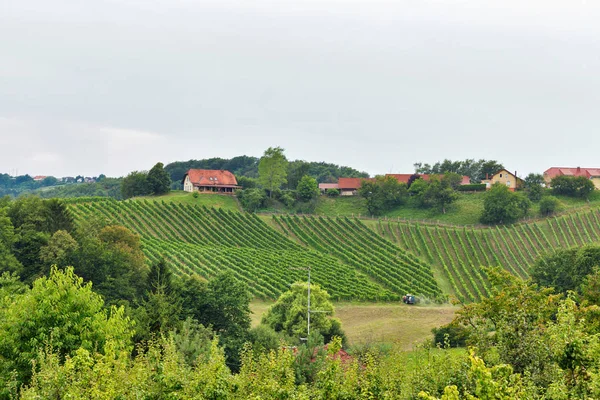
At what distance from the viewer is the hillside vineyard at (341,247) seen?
49.6 m

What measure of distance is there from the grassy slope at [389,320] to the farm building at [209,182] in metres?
37.0

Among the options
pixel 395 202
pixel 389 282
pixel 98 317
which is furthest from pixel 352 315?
pixel 395 202

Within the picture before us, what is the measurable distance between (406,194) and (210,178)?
90.6 feet

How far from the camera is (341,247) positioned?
61688 mm

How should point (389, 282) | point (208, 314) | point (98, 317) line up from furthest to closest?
point (389, 282), point (208, 314), point (98, 317)

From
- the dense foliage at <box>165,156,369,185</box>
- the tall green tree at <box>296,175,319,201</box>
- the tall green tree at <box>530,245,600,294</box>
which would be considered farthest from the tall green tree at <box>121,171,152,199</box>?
the dense foliage at <box>165,156,369,185</box>

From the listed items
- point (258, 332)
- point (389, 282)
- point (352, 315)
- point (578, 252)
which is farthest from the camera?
point (389, 282)

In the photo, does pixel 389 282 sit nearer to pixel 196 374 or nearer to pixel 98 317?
pixel 98 317

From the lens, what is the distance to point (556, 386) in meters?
10.1

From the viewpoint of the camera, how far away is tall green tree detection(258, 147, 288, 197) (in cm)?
7944

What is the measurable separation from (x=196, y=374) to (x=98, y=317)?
908 cm

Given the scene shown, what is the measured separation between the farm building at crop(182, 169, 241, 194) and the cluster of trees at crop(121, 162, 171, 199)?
181 inches

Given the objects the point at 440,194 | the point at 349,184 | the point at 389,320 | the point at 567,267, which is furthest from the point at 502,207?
the point at 389,320

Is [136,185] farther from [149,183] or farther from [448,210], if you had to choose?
[448,210]
